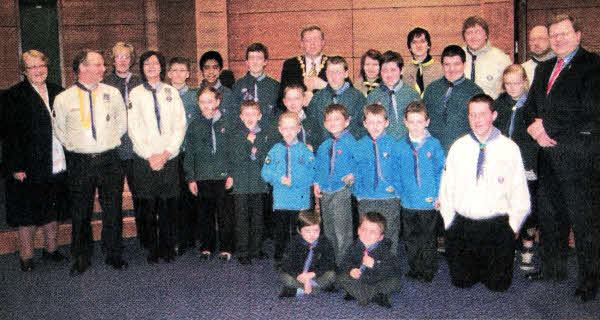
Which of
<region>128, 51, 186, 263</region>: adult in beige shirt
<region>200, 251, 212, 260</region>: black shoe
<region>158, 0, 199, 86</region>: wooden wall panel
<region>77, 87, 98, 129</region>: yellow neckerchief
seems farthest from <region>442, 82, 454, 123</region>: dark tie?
<region>158, 0, 199, 86</region>: wooden wall panel

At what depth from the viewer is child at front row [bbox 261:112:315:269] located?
4.09 metres

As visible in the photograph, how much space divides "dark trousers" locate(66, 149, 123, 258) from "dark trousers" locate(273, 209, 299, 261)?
1.22 metres

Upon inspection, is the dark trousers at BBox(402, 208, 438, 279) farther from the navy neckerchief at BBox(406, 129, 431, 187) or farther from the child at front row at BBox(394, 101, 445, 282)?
the navy neckerchief at BBox(406, 129, 431, 187)

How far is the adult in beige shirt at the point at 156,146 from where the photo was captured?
427 centimetres

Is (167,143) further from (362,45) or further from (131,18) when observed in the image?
(131,18)

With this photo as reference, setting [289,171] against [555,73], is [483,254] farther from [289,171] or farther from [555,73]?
[289,171]

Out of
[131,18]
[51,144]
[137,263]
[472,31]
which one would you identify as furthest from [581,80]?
[131,18]

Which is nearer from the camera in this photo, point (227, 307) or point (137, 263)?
point (227, 307)

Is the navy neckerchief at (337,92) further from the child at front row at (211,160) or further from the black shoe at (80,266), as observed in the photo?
the black shoe at (80,266)

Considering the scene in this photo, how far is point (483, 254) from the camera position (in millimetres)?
3715

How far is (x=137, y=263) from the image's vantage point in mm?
4371

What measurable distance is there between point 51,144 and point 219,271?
1.65 metres

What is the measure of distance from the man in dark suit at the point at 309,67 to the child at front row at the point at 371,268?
1.52 metres

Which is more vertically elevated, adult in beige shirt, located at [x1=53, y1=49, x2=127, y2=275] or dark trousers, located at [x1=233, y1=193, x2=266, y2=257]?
adult in beige shirt, located at [x1=53, y1=49, x2=127, y2=275]
